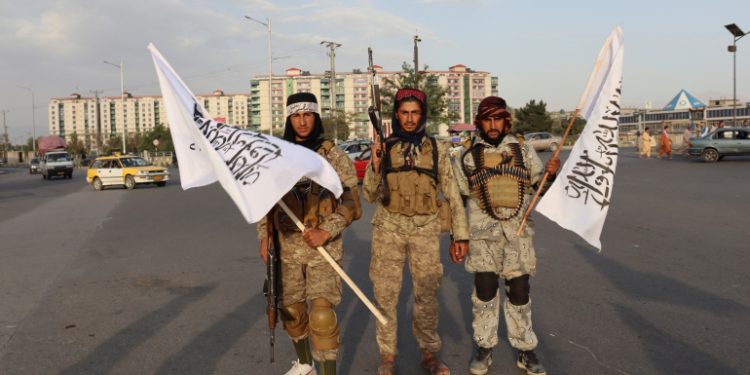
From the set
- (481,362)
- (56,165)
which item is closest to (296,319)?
(481,362)

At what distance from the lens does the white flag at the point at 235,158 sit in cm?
334

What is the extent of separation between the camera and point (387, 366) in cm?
395

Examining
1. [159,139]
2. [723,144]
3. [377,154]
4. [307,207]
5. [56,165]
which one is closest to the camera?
[307,207]

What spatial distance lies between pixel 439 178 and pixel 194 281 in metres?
3.95

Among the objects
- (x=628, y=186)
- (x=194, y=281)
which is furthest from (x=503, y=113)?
(x=628, y=186)

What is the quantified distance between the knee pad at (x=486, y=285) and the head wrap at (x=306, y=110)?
136cm

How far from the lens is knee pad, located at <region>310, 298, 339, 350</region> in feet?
11.8

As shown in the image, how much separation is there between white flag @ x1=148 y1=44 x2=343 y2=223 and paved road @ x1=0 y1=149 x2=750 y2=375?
1404 millimetres

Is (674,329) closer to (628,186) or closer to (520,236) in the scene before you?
(520,236)

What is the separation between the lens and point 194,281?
6.90 m

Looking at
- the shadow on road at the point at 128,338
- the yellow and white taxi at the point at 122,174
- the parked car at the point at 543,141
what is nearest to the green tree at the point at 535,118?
the parked car at the point at 543,141

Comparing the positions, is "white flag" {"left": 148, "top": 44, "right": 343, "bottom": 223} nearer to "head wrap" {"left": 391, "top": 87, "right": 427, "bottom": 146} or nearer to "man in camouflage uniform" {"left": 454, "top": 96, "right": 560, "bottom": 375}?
"head wrap" {"left": 391, "top": 87, "right": 427, "bottom": 146}

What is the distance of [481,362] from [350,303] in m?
2.12

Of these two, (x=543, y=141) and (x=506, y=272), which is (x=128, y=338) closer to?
(x=506, y=272)
